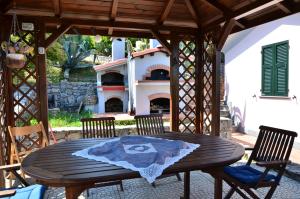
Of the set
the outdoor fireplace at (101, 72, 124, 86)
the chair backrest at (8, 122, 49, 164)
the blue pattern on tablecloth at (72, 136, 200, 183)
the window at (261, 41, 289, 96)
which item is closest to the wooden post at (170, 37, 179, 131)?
the blue pattern on tablecloth at (72, 136, 200, 183)

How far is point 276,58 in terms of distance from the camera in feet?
18.5

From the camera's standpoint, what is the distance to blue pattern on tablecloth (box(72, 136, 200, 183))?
6.25 ft

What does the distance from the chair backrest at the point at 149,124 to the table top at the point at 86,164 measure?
1048 millimetres

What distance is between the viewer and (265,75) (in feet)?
19.8

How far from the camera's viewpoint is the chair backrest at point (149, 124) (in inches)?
142

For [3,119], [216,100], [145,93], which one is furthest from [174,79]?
[145,93]

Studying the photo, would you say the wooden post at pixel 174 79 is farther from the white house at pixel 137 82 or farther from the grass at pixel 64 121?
the white house at pixel 137 82

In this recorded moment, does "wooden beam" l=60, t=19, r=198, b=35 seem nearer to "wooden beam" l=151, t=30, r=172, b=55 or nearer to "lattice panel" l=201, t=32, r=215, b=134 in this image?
"wooden beam" l=151, t=30, r=172, b=55

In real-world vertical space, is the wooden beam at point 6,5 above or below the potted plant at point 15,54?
above

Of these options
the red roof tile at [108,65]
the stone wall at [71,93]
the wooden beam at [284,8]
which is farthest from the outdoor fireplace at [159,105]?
the wooden beam at [284,8]

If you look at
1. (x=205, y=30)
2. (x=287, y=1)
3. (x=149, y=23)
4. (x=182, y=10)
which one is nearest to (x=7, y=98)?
(x=149, y=23)

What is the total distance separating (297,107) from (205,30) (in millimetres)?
2454

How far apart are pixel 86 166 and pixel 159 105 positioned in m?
8.71

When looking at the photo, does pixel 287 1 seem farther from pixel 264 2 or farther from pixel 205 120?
pixel 205 120
